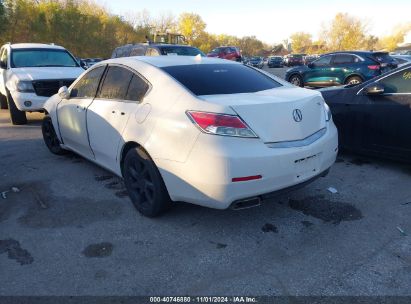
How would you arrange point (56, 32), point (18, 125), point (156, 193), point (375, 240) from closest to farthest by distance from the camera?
point (375, 240) < point (156, 193) < point (18, 125) < point (56, 32)

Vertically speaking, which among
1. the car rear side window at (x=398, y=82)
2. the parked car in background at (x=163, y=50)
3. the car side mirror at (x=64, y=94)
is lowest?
the car side mirror at (x=64, y=94)

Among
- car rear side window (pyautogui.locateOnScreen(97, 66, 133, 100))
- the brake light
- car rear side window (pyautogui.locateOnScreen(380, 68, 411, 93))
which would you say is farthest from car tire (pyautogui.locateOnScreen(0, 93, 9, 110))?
car rear side window (pyautogui.locateOnScreen(380, 68, 411, 93))

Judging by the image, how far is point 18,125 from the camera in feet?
27.7

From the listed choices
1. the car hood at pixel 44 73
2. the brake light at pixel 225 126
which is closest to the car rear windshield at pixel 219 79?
the brake light at pixel 225 126

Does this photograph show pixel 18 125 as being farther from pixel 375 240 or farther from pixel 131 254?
pixel 375 240

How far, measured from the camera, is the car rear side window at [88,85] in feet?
14.6

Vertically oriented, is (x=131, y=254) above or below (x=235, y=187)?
below

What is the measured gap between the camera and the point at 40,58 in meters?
9.09

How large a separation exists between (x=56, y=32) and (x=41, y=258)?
151ft

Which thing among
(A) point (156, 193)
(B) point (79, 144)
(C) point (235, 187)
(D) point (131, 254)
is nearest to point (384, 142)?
(C) point (235, 187)

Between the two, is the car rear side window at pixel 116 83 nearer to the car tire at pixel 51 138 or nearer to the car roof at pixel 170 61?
the car roof at pixel 170 61

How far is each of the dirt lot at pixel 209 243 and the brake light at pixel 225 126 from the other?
3.16 feet

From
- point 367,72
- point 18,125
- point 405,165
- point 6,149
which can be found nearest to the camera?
point 405,165

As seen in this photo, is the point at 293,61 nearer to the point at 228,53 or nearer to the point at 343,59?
the point at 228,53
